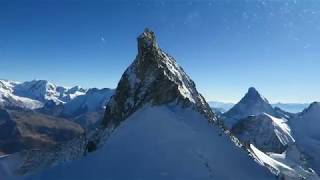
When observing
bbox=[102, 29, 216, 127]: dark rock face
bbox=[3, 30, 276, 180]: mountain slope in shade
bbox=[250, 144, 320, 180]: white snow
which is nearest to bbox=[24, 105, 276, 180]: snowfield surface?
bbox=[3, 30, 276, 180]: mountain slope in shade

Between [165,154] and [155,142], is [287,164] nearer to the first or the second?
[155,142]

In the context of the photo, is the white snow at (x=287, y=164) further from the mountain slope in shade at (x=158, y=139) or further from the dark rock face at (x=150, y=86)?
the dark rock face at (x=150, y=86)

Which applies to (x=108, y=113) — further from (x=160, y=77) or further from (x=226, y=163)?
(x=226, y=163)

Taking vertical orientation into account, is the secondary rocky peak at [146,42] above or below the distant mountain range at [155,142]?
above

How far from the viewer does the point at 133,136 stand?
246ft

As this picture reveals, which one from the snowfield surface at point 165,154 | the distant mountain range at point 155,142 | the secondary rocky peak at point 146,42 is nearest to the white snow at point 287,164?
the distant mountain range at point 155,142

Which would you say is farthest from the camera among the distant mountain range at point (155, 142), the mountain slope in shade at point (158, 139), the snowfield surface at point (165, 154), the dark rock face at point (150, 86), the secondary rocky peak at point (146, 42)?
the secondary rocky peak at point (146, 42)

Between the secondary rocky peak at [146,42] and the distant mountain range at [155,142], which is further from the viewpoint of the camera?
the secondary rocky peak at [146,42]

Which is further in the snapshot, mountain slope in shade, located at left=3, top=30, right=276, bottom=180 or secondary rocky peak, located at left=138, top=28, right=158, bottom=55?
secondary rocky peak, located at left=138, top=28, right=158, bottom=55

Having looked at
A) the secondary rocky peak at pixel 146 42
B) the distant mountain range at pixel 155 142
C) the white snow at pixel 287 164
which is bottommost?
the white snow at pixel 287 164

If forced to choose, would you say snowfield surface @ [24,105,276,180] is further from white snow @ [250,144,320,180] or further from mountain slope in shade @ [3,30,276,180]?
white snow @ [250,144,320,180]

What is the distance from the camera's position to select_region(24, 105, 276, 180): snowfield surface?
68812mm

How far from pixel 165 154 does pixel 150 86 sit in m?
14.0

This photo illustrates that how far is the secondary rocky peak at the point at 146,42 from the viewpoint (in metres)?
84.9
